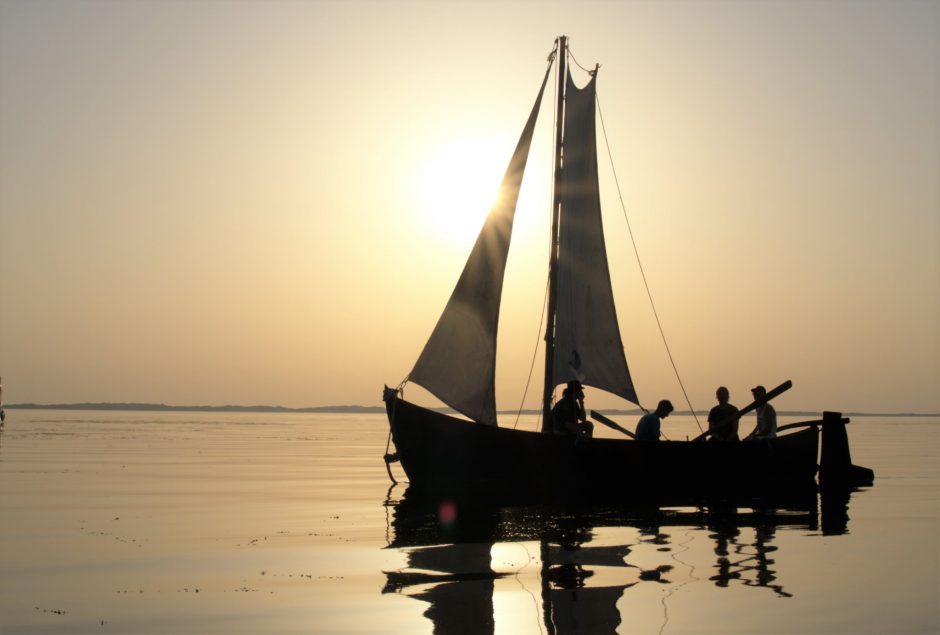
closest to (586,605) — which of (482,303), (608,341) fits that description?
(482,303)

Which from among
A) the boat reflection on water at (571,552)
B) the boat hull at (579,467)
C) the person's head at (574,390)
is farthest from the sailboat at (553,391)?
the boat reflection on water at (571,552)


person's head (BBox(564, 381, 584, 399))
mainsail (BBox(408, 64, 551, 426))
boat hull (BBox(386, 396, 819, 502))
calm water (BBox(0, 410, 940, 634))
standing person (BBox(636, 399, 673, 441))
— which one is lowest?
calm water (BBox(0, 410, 940, 634))

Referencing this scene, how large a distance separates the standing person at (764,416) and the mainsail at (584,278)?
3418mm

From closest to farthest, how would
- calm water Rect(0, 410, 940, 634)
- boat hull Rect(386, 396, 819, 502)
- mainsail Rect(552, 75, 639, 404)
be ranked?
1. calm water Rect(0, 410, 940, 634)
2. boat hull Rect(386, 396, 819, 502)
3. mainsail Rect(552, 75, 639, 404)

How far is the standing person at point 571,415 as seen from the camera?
84.3ft

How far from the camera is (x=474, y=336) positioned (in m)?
26.7

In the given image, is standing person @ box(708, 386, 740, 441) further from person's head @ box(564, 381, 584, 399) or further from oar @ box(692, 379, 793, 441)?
person's head @ box(564, 381, 584, 399)

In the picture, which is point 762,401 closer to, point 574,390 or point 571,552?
point 574,390

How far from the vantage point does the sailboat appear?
2555 centimetres

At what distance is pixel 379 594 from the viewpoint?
12328 mm

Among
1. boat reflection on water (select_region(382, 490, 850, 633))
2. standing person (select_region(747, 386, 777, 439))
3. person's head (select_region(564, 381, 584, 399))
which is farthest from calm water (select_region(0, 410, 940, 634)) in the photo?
person's head (select_region(564, 381, 584, 399))

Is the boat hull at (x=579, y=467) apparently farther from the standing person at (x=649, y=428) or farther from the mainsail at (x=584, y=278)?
the mainsail at (x=584, y=278)

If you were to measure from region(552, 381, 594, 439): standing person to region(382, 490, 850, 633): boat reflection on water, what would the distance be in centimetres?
250

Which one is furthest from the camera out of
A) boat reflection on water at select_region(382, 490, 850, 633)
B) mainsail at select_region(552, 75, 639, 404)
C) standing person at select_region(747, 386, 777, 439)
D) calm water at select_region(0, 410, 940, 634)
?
mainsail at select_region(552, 75, 639, 404)
